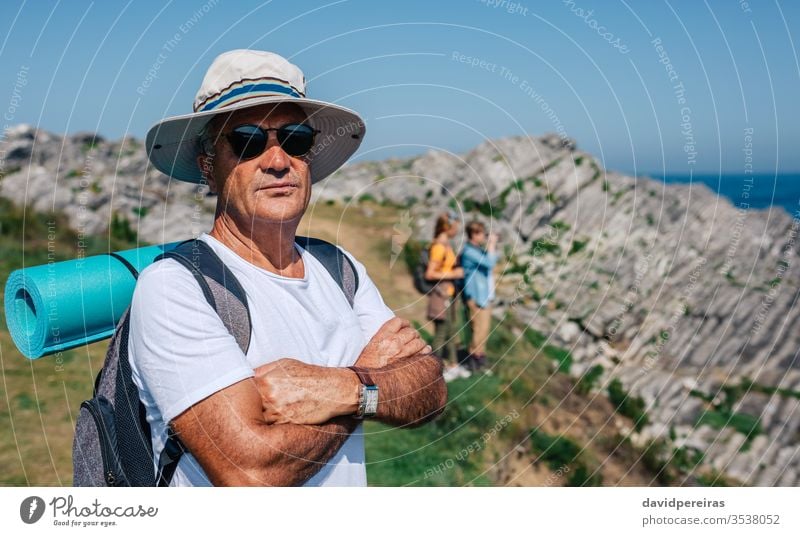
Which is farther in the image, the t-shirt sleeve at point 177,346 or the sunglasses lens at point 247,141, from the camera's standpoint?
the sunglasses lens at point 247,141

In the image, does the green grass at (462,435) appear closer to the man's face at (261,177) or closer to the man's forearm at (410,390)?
the man's forearm at (410,390)

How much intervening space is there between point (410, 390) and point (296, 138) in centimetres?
98

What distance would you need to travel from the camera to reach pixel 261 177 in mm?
2443

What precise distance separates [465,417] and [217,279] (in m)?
6.04

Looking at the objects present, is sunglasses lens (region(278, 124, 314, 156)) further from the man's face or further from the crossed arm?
the crossed arm

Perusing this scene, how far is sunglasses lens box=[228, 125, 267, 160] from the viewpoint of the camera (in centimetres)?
242

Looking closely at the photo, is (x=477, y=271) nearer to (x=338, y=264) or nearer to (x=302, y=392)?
(x=338, y=264)

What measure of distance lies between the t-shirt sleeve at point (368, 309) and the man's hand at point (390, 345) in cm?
4

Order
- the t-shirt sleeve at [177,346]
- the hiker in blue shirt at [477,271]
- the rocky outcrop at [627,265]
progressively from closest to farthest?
the t-shirt sleeve at [177,346], the hiker in blue shirt at [477,271], the rocky outcrop at [627,265]

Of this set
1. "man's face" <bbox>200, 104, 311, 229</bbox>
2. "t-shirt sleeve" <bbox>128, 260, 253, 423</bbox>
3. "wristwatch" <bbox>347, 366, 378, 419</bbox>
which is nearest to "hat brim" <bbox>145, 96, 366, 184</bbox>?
"man's face" <bbox>200, 104, 311, 229</bbox>

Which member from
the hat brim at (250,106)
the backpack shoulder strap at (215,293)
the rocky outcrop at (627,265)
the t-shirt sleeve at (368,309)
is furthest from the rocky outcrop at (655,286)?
the backpack shoulder strap at (215,293)

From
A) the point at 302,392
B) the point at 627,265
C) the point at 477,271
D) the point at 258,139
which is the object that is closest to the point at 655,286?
the point at 627,265

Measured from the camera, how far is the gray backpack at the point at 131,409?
2.18 metres
